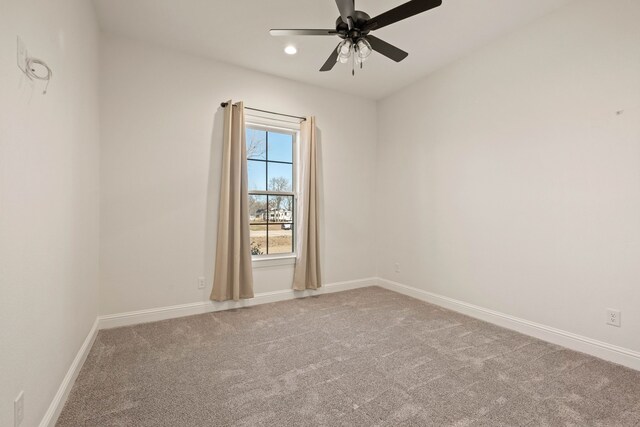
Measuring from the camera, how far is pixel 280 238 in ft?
13.4

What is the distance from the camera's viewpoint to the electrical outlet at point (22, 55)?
4.20 ft

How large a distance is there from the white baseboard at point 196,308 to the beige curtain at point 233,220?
0.13 metres

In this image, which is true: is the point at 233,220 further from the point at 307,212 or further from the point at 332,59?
the point at 332,59

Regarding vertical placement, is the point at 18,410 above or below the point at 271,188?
below

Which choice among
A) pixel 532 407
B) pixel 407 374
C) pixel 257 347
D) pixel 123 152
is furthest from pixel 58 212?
pixel 532 407

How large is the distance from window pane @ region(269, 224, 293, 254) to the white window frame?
0.05 m

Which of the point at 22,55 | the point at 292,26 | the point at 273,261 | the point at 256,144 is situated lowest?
the point at 273,261

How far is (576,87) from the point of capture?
253 cm

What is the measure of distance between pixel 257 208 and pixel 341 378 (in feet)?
7.74

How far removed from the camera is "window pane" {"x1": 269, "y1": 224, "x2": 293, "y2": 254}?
4.00 m

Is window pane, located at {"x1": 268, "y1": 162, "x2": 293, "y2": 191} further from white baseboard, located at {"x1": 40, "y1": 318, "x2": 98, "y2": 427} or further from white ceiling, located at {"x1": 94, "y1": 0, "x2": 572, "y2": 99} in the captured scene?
white baseboard, located at {"x1": 40, "y1": 318, "x2": 98, "y2": 427}

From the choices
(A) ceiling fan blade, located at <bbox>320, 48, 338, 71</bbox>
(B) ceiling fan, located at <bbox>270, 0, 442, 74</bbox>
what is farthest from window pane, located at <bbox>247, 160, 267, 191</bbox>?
(B) ceiling fan, located at <bbox>270, 0, 442, 74</bbox>

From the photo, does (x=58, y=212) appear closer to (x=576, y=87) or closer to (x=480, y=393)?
(x=480, y=393)

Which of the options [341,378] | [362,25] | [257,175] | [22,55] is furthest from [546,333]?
[22,55]
